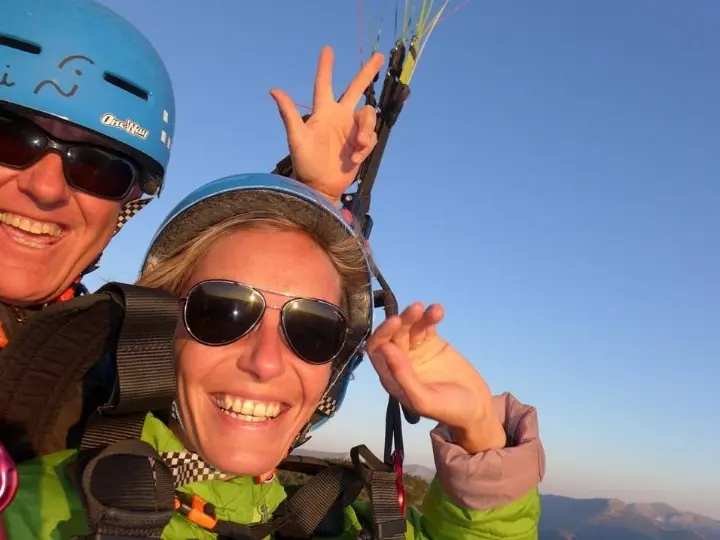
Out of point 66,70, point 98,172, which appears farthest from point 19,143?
point 66,70

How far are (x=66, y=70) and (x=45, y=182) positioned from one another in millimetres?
913

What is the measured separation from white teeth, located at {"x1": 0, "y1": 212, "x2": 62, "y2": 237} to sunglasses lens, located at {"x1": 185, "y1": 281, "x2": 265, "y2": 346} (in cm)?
144

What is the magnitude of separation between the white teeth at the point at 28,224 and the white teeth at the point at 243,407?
178 cm

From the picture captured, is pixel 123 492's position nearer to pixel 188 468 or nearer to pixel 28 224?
pixel 188 468

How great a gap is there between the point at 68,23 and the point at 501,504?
13.7 feet

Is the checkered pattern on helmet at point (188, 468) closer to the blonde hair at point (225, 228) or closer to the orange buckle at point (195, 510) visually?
the orange buckle at point (195, 510)

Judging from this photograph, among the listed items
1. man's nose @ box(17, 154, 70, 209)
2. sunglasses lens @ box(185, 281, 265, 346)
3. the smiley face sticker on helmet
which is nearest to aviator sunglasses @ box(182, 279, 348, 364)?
sunglasses lens @ box(185, 281, 265, 346)

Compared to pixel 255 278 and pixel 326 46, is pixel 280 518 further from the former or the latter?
pixel 326 46

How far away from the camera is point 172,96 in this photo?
5.05m

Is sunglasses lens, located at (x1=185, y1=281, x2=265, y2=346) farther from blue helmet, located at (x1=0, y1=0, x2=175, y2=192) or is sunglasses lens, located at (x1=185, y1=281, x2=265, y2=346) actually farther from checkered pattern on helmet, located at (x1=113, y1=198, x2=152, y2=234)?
checkered pattern on helmet, located at (x1=113, y1=198, x2=152, y2=234)

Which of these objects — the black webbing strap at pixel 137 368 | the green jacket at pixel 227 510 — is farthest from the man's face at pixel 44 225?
the black webbing strap at pixel 137 368

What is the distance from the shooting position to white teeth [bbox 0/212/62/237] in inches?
149

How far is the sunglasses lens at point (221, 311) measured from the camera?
118 inches

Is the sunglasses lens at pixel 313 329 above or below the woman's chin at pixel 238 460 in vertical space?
above
